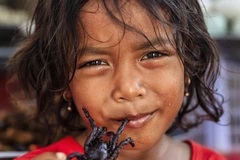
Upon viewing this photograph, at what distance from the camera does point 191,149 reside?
195cm

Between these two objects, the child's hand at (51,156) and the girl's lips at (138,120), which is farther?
the child's hand at (51,156)

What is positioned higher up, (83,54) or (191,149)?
(83,54)

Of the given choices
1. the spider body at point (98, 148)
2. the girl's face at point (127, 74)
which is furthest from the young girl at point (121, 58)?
the spider body at point (98, 148)

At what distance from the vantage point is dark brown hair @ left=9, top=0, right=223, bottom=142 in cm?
154

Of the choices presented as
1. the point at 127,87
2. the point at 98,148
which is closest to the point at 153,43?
the point at 127,87

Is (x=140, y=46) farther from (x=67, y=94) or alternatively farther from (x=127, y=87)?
(x=67, y=94)

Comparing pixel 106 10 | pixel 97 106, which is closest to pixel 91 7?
pixel 106 10

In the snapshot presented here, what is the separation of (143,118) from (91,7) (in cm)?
39

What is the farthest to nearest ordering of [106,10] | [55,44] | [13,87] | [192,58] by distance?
[13,87] → [192,58] → [55,44] → [106,10]

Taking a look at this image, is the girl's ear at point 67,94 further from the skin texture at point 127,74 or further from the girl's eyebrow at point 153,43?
the girl's eyebrow at point 153,43

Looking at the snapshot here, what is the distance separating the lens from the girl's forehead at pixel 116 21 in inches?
57.9

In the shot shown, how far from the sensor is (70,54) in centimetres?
154

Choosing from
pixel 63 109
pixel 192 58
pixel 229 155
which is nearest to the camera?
pixel 192 58

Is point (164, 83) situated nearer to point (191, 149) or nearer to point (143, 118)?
point (143, 118)
